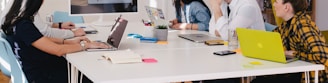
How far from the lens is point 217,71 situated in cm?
207

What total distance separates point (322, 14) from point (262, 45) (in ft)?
12.9

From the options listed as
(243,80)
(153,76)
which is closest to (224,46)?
(243,80)

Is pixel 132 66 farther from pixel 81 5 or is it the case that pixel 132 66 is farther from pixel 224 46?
pixel 81 5

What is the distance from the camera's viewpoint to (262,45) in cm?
232

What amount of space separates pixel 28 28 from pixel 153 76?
0.88 meters

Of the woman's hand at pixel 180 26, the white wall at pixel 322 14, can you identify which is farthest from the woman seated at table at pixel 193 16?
the white wall at pixel 322 14

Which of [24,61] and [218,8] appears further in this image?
[218,8]

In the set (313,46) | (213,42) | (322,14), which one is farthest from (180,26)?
(322,14)

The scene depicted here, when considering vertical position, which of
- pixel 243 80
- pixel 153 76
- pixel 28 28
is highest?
pixel 28 28

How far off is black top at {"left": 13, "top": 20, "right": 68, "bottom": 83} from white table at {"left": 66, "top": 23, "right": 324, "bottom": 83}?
232 mm

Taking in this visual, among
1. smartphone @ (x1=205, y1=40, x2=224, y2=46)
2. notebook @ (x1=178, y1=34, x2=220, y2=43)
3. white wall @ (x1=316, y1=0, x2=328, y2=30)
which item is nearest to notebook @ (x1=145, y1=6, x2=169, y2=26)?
notebook @ (x1=178, y1=34, x2=220, y2=43)

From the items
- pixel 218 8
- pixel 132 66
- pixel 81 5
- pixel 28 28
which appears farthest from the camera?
pixel 81 5

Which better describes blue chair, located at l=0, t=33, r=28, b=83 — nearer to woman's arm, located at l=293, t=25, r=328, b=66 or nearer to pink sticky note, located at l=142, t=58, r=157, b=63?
pink sticky note, located at l=142, t=58, r=157, b=63

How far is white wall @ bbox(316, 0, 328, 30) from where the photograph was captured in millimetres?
5934
